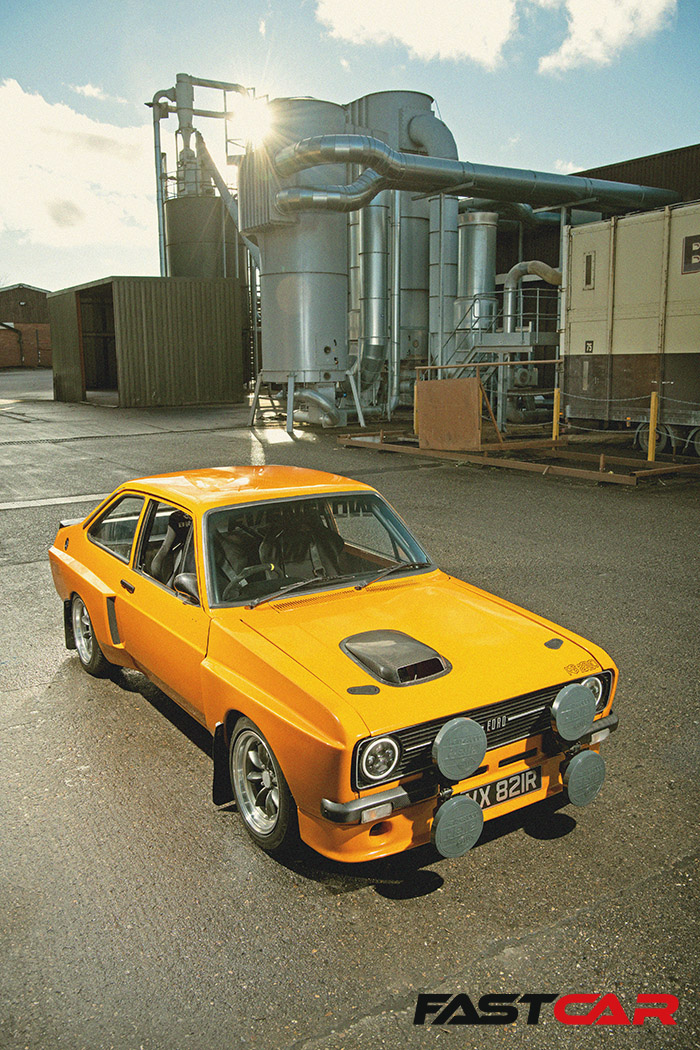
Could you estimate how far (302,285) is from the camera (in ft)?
71.9

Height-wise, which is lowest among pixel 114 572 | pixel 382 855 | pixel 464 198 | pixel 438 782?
pixel 382 855

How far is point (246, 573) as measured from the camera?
4074 millimetres

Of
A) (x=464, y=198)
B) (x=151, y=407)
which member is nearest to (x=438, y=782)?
(x=464, y=198)

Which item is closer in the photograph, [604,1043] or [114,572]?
[604,1043]

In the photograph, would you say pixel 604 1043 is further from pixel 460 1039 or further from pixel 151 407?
pixel 151 407

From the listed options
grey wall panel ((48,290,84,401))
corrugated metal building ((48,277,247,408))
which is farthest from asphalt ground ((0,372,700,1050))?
grey wall panel ((48,290,84,401))

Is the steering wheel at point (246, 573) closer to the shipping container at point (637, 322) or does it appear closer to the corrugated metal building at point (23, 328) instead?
the shipping container at point (637, 322)

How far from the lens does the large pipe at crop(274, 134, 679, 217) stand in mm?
19312

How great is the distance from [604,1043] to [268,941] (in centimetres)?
114

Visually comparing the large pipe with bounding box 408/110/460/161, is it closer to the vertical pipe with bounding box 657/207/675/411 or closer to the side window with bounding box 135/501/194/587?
Result: the vertical pipe with bounding box 657/207/675/411

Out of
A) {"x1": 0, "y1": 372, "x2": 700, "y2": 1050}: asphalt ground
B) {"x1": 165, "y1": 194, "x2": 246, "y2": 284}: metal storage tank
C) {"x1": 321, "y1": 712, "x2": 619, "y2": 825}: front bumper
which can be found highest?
{"x1": 165, "y1": 194, "x2": 246, "y2": 284}: metal storage tank

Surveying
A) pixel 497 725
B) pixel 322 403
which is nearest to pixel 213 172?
pixel 322 403

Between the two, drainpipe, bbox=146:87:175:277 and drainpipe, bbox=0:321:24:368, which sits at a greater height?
drainpipe, bbox=146:87:175:277

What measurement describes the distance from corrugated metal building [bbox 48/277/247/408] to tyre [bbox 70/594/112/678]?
27.2 metres
